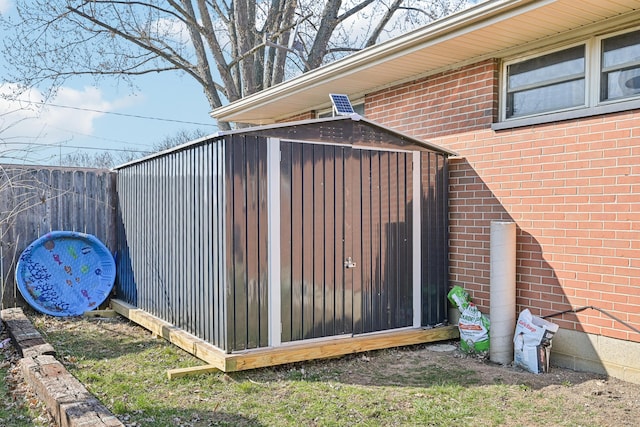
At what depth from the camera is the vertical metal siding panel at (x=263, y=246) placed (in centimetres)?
503

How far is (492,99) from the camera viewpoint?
5.87 metres

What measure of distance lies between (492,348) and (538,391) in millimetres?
866

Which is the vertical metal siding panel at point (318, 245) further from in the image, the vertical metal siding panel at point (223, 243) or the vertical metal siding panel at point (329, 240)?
the vertical metal siding panel at point (223, 243)

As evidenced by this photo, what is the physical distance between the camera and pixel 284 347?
5125mm

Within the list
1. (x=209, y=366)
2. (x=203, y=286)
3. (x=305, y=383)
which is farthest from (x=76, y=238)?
(x=305, y=383)

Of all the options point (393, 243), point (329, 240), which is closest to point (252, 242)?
point (329, 240)

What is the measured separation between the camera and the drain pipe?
17.7ft

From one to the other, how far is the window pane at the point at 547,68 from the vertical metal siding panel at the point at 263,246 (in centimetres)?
273

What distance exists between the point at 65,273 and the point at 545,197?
617 cm

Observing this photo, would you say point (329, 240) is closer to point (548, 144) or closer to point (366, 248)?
point (366, 248)

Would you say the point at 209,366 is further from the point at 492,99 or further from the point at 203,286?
the point at 492,99

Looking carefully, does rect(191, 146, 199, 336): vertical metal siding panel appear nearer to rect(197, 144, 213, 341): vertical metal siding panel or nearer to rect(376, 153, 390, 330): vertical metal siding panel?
Answer: rect(197, 144, 213, 341): vertical metal siding panel

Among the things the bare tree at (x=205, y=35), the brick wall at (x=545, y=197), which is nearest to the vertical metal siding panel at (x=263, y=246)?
the brick wall at (x=545, y=197)

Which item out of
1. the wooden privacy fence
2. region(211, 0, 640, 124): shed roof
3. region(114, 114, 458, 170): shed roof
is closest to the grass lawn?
region(114, 114, 458, 170): shed roof
